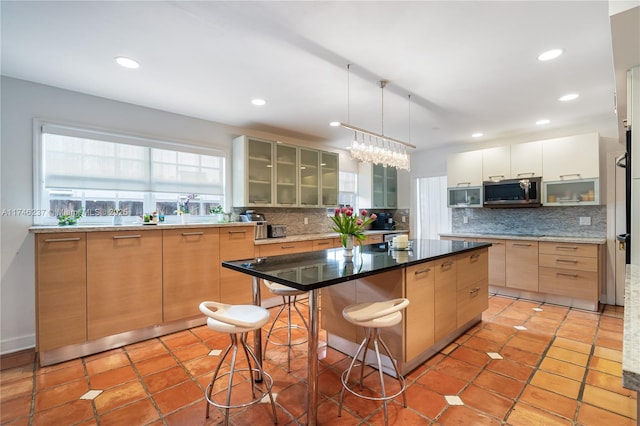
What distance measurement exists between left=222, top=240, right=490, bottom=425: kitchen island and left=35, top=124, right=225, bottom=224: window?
6.49 feet

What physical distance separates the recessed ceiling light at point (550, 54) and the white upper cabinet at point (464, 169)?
252cm

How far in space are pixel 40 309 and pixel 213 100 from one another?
2.37 metres

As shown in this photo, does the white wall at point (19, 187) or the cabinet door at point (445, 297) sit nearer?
the cabinet door at point (445, 297)

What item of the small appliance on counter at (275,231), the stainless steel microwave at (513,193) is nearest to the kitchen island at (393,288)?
the small appliance on counter at (275,231)

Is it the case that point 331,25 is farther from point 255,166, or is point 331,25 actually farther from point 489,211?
point 489,211

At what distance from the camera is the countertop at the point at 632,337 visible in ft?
2.02

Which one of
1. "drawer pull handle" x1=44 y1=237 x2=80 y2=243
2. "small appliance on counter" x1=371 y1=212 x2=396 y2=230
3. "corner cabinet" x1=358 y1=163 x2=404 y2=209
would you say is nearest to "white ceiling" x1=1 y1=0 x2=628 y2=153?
"drawer pull handle" x1=44 y1=237 x2=80 y2=243

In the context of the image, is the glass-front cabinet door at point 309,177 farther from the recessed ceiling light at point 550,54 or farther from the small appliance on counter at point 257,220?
the recessed ceiling light at point 550,54

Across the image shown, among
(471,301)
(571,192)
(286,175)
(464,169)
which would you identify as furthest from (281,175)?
(571,192)

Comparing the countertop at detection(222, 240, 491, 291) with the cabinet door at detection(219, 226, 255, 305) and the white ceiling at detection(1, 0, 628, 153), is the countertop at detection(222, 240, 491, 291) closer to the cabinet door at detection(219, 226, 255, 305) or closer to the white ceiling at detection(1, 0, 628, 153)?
the cabinet door at detection(219, 226, 255, 305)

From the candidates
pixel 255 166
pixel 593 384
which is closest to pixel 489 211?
pixel 593 384

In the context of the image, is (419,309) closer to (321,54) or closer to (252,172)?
(321,54)

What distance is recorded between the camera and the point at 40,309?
7.80 ft

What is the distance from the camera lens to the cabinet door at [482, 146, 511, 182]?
176 inches
